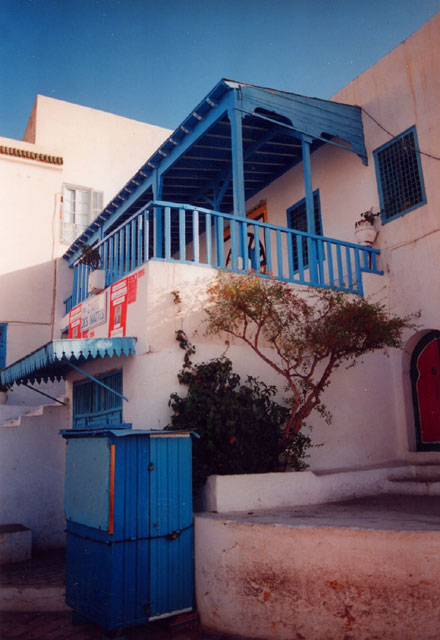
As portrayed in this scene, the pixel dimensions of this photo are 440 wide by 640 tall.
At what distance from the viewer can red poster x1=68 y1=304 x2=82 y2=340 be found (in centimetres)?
923

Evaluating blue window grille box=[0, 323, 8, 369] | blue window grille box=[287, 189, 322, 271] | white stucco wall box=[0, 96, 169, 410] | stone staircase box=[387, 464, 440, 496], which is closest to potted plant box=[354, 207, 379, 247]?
blue window grille box=[287, 189, 322, 271]

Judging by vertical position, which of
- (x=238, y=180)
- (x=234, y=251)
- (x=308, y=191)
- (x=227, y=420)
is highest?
(x=308, y=191)

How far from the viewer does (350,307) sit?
665 centimetres

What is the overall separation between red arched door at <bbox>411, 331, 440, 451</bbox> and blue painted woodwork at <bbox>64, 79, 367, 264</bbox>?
3712 millimetres

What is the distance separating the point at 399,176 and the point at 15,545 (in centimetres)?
856

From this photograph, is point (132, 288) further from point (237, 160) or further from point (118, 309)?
point (237, 160)

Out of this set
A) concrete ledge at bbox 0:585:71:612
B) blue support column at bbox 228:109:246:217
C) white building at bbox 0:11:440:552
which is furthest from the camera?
blue support column at bbox 228:109:246:217

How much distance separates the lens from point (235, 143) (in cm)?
807

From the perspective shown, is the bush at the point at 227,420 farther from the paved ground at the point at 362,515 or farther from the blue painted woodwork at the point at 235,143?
the blue painted woodwork at the point at 235,143

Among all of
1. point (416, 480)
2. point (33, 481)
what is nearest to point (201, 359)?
point (416, 480)

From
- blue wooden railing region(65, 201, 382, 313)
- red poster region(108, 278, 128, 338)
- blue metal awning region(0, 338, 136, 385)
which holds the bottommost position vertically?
blue metal awning region(0, 338, 136, 385)

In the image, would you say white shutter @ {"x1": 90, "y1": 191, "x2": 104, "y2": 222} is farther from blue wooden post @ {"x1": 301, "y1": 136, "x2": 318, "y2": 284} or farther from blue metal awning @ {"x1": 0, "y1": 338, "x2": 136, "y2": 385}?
blue metal awning @ {"x1": 0, "y1": 338, "x2": 136, "y2": 385}

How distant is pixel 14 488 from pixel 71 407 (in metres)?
1.62

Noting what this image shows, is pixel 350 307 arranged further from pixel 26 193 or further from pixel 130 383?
pixel 26 193
